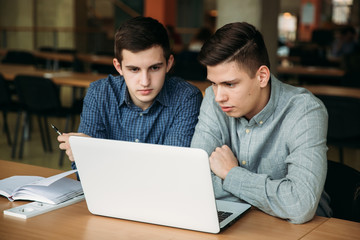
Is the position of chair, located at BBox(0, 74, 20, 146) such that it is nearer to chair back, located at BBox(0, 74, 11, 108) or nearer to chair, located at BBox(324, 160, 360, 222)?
chair back, located at BBox(0, 74, 11, 108)

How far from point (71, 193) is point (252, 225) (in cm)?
58

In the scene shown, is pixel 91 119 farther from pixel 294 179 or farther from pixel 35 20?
pixel 35 20

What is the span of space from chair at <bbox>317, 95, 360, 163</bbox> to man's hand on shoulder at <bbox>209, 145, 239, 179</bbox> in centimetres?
217

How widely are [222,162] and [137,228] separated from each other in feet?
1.20

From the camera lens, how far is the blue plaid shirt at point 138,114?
6.59 feet

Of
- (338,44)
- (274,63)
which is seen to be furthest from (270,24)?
(338,44)

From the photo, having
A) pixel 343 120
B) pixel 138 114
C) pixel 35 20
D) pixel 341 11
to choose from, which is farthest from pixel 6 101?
pixel 341 11

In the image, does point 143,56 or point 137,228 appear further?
point 143,56

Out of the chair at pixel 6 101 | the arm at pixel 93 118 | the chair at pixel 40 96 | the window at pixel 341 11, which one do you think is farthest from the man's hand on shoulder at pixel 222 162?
the window at pixel 341 11

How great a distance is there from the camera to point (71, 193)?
1.56 meters

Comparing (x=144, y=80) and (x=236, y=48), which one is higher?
(x=236, y=48)

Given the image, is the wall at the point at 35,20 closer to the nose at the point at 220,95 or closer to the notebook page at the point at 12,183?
the notebook page at the point at 12,183

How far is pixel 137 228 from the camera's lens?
131 centimetres

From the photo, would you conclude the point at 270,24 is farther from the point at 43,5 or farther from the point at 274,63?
the point at 43,5
